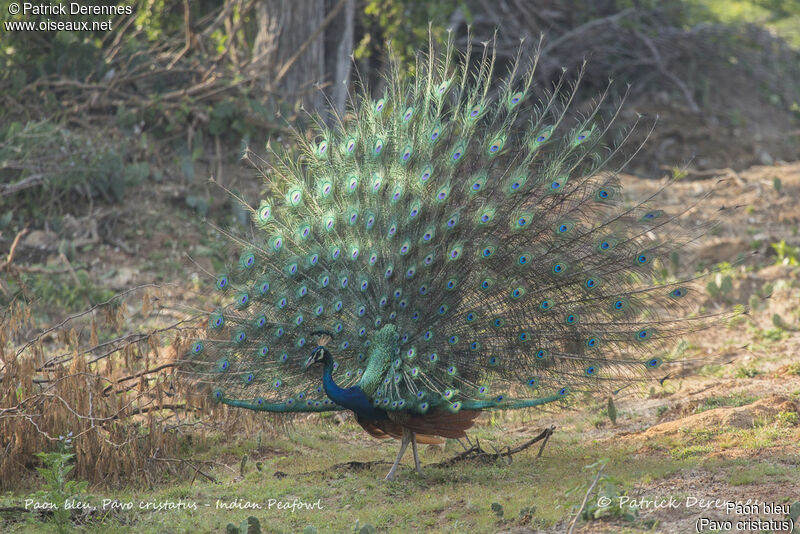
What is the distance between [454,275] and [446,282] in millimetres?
92

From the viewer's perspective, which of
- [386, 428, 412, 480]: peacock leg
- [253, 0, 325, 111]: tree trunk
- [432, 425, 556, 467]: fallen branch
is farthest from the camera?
[253, 0, 325, 111]: tree trunk

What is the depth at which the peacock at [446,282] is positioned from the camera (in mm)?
7094

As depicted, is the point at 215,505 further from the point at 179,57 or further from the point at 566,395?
the point at 179,57

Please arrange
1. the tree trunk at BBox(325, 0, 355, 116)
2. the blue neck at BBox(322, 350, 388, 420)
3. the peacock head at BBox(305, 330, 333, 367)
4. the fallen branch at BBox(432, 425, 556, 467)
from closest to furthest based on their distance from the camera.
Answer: the blue neck at BBox(322, 350, 388, 420) → the peacock head at BBox(305, 330, 333, 367) → the fallen branch at BBox(432, 425, 556, 467) → the tree trunk at BBox(325, 0, 355, 116)

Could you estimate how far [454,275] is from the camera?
718 centimetres

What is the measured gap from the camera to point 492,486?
684cm

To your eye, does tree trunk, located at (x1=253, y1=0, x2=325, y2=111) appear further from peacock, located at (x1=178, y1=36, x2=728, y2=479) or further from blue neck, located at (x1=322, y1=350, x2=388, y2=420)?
blue neck, located at (x1=322, y1=350, x2=388, y2=420)

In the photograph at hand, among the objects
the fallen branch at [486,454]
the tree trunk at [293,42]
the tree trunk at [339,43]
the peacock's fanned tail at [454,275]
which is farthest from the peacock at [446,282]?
the tree trunk at [339,43]

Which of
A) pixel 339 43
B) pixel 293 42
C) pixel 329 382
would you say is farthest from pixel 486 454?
pixel 339 43

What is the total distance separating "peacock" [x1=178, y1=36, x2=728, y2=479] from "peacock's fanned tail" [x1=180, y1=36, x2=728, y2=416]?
0.01 meters

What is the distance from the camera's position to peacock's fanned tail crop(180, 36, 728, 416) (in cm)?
714

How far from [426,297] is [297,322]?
1.08 meters

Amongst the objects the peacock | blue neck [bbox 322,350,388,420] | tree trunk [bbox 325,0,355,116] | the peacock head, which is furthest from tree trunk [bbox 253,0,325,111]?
blue neck [bbox 322,350,388,420]

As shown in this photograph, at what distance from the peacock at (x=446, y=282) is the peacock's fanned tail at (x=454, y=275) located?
0.01 metres
